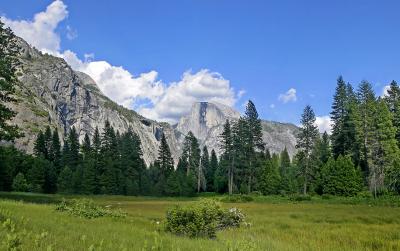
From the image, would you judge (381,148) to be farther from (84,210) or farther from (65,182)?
(65,182)

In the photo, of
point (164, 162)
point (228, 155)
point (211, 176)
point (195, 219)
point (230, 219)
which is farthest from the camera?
point (211, 176)

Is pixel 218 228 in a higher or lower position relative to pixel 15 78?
lower

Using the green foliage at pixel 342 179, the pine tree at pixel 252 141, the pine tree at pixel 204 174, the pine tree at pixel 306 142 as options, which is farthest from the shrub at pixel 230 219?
the pine tree at pixel 204 174

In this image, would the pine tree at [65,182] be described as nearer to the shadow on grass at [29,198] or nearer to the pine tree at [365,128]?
the shadow on grass at [29,198]

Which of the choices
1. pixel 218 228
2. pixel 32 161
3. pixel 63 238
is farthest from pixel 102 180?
pixel 63 238

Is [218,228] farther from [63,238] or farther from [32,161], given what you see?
[32,161]

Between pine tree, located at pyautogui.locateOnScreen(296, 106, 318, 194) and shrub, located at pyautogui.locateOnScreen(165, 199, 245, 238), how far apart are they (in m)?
61.7

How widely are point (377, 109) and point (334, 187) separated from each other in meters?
14.9

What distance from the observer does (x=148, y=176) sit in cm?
10906

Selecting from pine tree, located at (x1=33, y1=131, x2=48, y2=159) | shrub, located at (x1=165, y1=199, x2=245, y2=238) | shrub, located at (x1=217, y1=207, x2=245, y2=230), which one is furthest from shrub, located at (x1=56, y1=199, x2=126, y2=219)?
pine tree, located at (x1=33, y1=131, x2=48, y2=159)

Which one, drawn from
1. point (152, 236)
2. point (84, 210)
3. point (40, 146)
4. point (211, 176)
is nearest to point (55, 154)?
point (40, 146)

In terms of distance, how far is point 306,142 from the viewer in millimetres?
80312

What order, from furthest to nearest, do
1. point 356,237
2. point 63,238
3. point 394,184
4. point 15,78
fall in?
point 394,184 < point 15,78 < point 356,237 < point 63,238

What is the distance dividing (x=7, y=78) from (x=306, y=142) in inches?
2286
